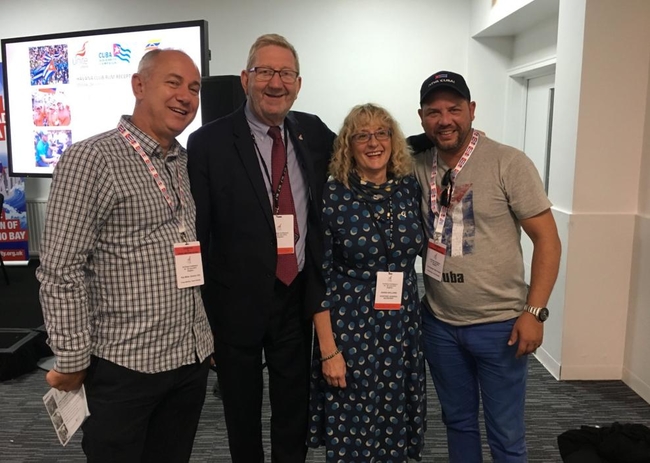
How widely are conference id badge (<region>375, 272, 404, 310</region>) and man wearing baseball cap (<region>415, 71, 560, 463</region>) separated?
0.17m

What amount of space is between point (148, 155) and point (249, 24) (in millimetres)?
4429

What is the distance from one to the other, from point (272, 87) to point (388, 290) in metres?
0.76

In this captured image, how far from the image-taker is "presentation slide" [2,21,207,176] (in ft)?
11.8

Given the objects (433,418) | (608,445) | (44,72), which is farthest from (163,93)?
(44,72)

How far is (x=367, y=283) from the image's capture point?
64.1 inches

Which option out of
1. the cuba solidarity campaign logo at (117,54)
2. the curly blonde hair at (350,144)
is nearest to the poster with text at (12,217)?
the cuba solidarity campaign logo at (117,54)

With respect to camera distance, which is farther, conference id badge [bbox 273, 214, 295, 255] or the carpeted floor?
the carpeted floor

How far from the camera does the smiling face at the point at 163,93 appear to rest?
4.53 ft

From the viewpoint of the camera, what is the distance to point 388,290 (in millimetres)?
1626

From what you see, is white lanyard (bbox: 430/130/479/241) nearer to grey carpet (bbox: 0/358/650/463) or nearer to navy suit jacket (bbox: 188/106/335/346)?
navy suit jacket (bbox: 188/106/335/346)

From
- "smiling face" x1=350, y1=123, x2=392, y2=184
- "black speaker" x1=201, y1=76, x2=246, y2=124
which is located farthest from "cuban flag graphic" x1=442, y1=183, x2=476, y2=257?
"black speaker" x1=201, y1=76, x2=246, y2=124

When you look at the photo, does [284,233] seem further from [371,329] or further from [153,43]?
[153,43]

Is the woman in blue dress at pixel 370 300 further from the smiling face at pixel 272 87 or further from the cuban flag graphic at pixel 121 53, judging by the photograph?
the cuban flag graphic at pixel 121 53

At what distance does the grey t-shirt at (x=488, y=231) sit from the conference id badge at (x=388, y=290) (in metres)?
0.18
